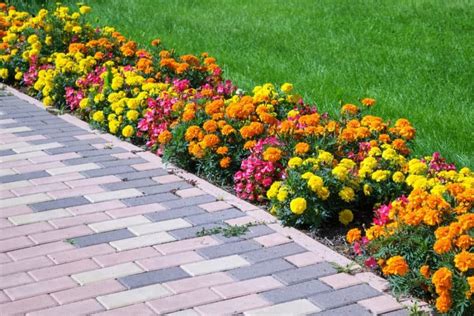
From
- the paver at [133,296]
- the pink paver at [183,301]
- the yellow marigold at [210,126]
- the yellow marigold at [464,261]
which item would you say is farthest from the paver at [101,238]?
the yellow marigold at [464,261]

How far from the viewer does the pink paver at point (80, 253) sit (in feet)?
14.5

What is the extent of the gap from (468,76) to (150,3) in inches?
202

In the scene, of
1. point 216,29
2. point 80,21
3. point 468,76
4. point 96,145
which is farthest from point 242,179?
point 216,29

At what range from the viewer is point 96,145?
248 inches

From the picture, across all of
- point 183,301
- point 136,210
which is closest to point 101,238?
point 136,210

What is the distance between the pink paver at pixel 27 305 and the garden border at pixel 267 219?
4.44 ft

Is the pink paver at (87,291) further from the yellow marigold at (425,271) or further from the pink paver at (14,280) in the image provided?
the yellow marigold at (425,271)

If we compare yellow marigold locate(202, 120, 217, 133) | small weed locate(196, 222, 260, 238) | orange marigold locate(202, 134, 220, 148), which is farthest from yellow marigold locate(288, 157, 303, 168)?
yellow marigold locate(202, 120, 217, 133)

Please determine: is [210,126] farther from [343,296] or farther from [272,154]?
[343,296]

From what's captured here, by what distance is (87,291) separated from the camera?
4059 millimetres

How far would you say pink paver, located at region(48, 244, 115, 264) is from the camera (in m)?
4.43

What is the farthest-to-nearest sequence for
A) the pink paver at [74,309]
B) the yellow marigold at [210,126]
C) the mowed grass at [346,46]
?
1. the mowed grass at [346,46]
2. the yellow marigold at [210,126]
3. the pink paver at [74,309]

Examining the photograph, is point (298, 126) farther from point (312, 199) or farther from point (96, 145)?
point (96, 145)

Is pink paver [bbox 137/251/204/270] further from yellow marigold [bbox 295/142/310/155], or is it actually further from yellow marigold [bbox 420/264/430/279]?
yellow marigold [bbox 420/264/430/279]
